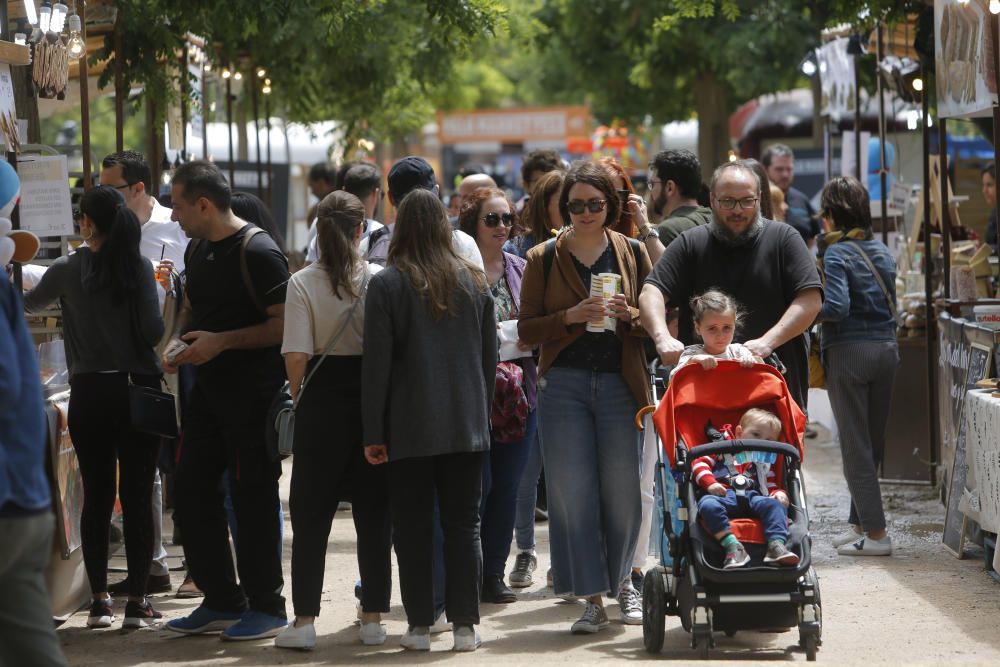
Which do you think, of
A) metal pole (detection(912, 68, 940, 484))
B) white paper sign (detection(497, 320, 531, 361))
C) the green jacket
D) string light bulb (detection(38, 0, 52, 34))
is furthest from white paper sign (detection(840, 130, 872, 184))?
string light bulb (detection(38, 0, 52, 34))

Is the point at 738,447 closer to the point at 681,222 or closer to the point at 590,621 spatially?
the point at 590,621

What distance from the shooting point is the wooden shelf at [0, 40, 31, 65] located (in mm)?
6590

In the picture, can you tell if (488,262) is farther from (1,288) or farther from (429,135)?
(429,135)

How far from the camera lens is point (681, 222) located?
7645 mm

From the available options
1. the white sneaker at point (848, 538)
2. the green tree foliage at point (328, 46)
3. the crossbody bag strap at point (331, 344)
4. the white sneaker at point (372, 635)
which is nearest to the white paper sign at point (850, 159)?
the green tree foliage at point (328, 46)

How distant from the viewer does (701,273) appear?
267 inches

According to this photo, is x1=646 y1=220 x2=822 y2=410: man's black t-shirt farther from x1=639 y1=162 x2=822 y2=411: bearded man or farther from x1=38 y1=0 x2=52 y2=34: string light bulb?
x1=38 y1=0 x2=52 y2=34: string light bulb

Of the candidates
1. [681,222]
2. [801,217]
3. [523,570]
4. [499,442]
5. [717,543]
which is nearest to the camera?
[717,543]

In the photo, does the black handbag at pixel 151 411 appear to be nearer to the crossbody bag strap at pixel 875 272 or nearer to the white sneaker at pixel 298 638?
the white sneaker at pixel 298 638

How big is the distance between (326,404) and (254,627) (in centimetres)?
112

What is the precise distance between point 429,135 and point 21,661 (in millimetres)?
49544

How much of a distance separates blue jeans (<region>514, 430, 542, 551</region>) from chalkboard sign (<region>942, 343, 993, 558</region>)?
92.9 inches

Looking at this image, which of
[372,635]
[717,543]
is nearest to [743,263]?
[717,543]

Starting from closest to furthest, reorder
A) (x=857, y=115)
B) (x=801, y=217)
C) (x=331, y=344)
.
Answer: (x=331, y=344), (x=857, y=115), (x=801, y=217)
